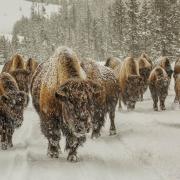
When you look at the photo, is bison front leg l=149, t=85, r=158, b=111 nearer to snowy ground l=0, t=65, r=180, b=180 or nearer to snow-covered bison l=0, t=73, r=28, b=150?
snowy ground l=0, t=65, r=180, b=180

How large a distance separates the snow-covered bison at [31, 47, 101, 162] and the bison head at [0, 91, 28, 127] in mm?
782

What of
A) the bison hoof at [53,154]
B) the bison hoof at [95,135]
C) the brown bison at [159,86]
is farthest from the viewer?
the brown bison at [159,86]

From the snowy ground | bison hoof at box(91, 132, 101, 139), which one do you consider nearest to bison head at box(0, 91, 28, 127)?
the snowy ground

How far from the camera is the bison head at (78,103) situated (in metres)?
9.38

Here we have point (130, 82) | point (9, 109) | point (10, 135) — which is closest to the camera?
point (9, 109)

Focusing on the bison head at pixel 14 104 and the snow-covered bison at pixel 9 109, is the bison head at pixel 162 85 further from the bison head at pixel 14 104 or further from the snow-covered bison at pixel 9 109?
the bison head at pixel 14 104

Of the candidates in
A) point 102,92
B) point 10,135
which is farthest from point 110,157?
point 102,92

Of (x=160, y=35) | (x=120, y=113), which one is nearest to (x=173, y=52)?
(x=160, y=35)

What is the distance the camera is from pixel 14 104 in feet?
38.5

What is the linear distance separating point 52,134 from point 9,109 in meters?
1.66

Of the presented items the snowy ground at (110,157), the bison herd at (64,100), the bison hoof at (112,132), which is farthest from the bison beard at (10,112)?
the bison hoof at (112,132)

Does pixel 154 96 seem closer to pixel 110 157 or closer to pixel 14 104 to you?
pixel 14 104

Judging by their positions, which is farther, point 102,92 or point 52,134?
point 102,92

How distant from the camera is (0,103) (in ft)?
38.2
